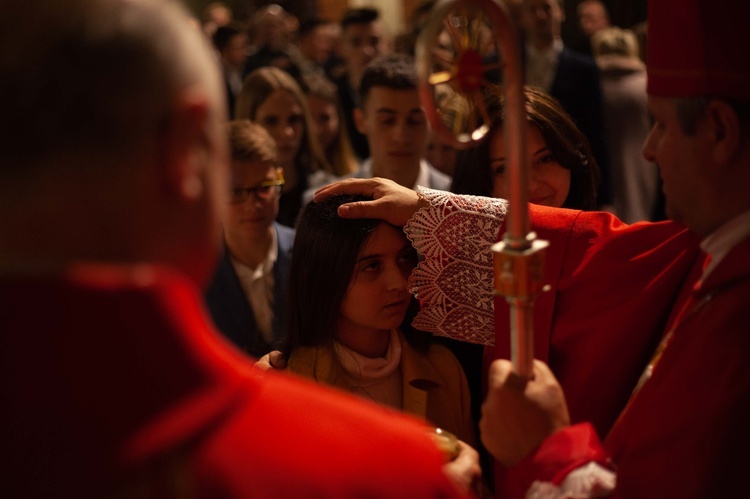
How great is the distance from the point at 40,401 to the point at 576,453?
0.87 metres

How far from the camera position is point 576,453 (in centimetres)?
144

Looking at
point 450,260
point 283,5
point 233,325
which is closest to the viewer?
point 450,260

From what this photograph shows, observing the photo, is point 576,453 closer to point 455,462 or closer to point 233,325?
point 455,462

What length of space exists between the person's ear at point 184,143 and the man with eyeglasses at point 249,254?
228cm

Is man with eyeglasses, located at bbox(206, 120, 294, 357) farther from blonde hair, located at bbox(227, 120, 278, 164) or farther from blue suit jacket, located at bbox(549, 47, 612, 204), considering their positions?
blue suit jacket, located at bbox(549, 47, 612, 204)

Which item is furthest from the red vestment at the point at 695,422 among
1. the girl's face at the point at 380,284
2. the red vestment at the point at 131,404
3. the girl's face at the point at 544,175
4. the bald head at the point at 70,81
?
the girl's face at the point at 544,175

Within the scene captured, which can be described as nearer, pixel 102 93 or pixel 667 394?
pixel 102 93

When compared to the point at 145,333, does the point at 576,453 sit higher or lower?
lower

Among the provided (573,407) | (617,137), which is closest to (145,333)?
(573,407)

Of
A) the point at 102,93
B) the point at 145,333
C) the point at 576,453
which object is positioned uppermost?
the point at 102,93

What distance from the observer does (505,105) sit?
52.6 inches

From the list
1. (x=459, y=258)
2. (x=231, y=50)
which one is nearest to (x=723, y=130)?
(x=459, y=258)

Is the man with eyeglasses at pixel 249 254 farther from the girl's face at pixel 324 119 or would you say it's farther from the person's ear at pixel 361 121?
the girl's face at pixel 324 119

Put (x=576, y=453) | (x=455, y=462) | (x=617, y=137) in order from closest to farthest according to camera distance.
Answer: (x=576, y=453) → (x=455, y=462) → (x=617, y=137)
